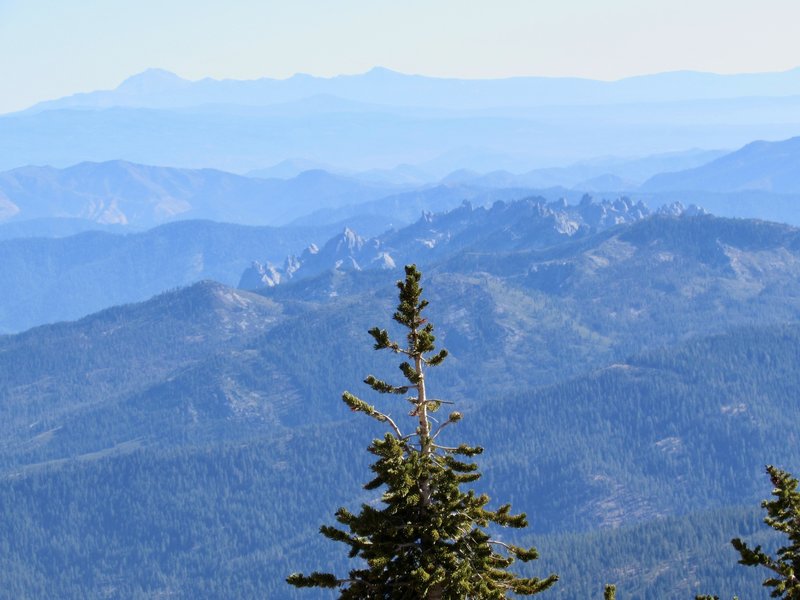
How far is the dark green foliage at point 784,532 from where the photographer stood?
1235 inches

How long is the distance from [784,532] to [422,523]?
709cm

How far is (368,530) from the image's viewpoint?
3366 cm

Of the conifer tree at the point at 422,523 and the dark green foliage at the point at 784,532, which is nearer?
the dark green foliage at the point at 784,532

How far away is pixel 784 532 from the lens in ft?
106

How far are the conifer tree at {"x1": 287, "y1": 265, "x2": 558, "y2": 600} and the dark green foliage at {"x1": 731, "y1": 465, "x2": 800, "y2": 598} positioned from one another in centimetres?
402

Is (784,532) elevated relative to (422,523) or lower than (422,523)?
lower

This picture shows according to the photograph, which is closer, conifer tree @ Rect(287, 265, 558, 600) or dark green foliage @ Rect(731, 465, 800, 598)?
dark green foliage @ Rect(731, 465, 800, 598)

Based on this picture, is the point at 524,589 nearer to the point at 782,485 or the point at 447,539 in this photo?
the point at 447,539

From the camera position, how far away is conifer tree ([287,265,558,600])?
108 feet

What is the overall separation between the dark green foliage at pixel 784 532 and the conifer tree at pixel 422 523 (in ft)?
13.2

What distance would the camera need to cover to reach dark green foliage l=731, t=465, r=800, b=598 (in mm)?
31359

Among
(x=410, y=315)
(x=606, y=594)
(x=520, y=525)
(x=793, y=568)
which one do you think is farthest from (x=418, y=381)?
(x=793, y=568)

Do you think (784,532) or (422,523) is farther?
(422,523)

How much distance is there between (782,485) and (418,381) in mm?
7213
